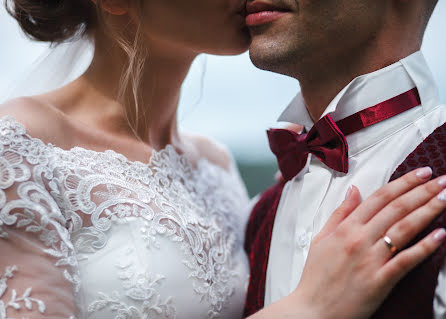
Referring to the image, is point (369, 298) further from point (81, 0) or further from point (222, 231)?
point (81, 0)

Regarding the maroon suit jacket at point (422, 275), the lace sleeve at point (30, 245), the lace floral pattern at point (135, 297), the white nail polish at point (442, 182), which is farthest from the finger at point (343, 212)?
the lace sleeve at point (30, 245)

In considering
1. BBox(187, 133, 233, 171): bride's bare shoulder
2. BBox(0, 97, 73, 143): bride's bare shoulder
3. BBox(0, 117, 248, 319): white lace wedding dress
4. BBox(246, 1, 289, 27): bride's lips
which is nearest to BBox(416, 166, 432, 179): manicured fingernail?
BBox(246, 1, 289, 27): bride's lips

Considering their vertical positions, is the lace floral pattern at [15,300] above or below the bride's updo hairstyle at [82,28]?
below

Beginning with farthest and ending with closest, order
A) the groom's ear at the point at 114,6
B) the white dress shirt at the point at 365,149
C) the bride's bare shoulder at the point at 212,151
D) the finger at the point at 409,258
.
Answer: the bride's bare shoulder at the point at 212,151, the groom's ear at the point at 114,6, the white dress shirt at the point at 365,149, the finger at the point at 409,258

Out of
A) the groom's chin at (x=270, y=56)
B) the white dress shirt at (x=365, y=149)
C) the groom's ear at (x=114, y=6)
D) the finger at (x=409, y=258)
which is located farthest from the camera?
the groom's ear at (x=114, y=6)

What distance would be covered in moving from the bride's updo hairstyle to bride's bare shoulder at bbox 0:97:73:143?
0.26 m

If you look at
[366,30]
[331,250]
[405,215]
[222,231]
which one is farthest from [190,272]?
[366,30]

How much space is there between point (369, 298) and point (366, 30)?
0.73 meters

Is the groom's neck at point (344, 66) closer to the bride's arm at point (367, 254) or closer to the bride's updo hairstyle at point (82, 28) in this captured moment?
the bride's arm at point (367, 254)

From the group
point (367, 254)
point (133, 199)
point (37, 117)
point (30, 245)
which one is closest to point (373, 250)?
point (367, 254)

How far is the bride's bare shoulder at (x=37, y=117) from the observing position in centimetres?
148

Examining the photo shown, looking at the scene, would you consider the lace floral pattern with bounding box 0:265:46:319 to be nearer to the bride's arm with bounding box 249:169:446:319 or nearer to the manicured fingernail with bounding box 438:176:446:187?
the bride's arm with bounding box 249:169:446:319

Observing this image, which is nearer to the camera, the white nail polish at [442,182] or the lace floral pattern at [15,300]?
the white nail polish at [442,182]

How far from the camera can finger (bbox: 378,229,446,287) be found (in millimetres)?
1090
